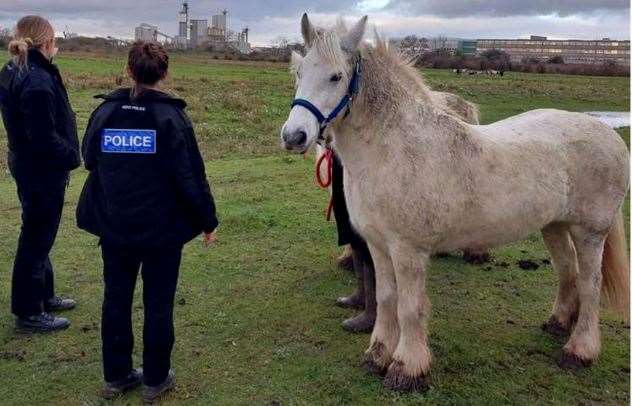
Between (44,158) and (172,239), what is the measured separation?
4.87ft

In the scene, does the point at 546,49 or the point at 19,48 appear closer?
the point at 19,48

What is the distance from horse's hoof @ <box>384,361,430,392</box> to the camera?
3.95 metres

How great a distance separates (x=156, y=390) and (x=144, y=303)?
0.60 m

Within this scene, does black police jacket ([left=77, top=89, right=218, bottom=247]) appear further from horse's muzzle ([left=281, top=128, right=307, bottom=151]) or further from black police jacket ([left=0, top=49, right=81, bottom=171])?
black police jacket ([left=0, top=49, right=81, bottom=171])

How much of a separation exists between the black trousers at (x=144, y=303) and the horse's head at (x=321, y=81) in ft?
3.46

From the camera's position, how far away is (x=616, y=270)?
475 cm

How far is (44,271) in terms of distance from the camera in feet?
15.8

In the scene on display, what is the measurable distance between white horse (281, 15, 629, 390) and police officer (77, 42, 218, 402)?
667 mm

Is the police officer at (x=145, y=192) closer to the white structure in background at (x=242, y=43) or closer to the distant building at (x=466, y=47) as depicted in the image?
the distant building at (x=466, y=47)

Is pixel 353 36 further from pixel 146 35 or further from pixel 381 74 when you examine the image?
pixel 146 35

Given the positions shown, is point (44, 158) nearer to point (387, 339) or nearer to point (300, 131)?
point (300, 131)

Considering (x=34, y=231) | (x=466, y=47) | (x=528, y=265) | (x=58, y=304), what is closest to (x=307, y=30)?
(x=34, y=231)

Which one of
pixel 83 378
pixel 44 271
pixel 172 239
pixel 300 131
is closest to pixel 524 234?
pixel 300 131

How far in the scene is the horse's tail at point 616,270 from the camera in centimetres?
468
